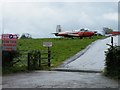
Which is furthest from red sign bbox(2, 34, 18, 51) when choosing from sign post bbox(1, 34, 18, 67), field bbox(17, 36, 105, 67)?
field bbox(17, 36, 105, 67)

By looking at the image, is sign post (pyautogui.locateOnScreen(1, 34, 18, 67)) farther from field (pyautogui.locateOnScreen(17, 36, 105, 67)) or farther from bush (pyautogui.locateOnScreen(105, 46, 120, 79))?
bush (pyautogui.locateOnScreen(105, 46, 120, 79))

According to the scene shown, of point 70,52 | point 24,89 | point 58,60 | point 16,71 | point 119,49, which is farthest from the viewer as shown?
point 70,52

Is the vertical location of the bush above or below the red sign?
below

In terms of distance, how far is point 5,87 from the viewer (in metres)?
13.1

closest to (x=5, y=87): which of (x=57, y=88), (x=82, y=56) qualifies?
(x=57, y=88)

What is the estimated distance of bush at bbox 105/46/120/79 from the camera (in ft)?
53.6

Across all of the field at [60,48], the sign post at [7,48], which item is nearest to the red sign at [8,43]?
the sign post at [7,48]

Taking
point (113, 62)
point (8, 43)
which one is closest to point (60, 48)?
point (8, 43)

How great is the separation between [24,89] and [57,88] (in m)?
1.15

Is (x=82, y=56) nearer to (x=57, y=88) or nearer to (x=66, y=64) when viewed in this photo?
(x=66, y=64)

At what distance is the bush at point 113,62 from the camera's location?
643 inches

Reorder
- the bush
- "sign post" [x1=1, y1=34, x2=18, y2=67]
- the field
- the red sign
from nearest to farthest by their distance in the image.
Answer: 1. the bush
2. "sign post" [x1=1, y1=34, x2=18, y2=67]
3. the red sign
4. the field

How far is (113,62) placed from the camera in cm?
1680

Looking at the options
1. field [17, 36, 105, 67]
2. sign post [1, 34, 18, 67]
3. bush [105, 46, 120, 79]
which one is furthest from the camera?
field [17, 36, 105, 67]
